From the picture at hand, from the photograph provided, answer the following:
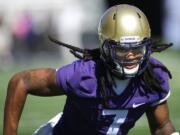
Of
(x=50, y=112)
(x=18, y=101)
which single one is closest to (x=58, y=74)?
(x=18, y=101)

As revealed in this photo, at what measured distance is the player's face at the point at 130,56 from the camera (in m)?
5.56

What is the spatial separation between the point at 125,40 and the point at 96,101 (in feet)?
1.47

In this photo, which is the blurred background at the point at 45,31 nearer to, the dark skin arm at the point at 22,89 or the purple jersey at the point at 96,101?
the purple jersey at the point at 96,101

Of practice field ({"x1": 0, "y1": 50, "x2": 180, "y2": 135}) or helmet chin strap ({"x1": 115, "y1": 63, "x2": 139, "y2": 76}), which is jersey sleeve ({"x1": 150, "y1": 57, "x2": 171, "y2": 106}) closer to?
helmet chin strap ({"x1": 115, "y1": 63, "x2": 139, "y2": 76})

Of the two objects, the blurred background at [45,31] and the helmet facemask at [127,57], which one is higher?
the helmet facemask at [127,57]

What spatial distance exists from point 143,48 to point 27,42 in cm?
1507

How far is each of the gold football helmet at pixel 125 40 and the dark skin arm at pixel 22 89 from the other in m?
0.39

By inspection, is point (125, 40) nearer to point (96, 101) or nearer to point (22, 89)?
point (96, 101)

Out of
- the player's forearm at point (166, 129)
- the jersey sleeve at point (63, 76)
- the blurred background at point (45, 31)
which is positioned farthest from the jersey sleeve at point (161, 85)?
the blurred background at point (45, 31)

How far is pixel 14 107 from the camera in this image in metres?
5.55

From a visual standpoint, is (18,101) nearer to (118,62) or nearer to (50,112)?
(118,62)

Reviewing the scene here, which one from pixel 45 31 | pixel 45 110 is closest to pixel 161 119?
pixel 45 110

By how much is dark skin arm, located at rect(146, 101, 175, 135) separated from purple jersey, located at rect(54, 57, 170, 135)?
Answer: 6 cm

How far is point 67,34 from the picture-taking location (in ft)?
66.3
